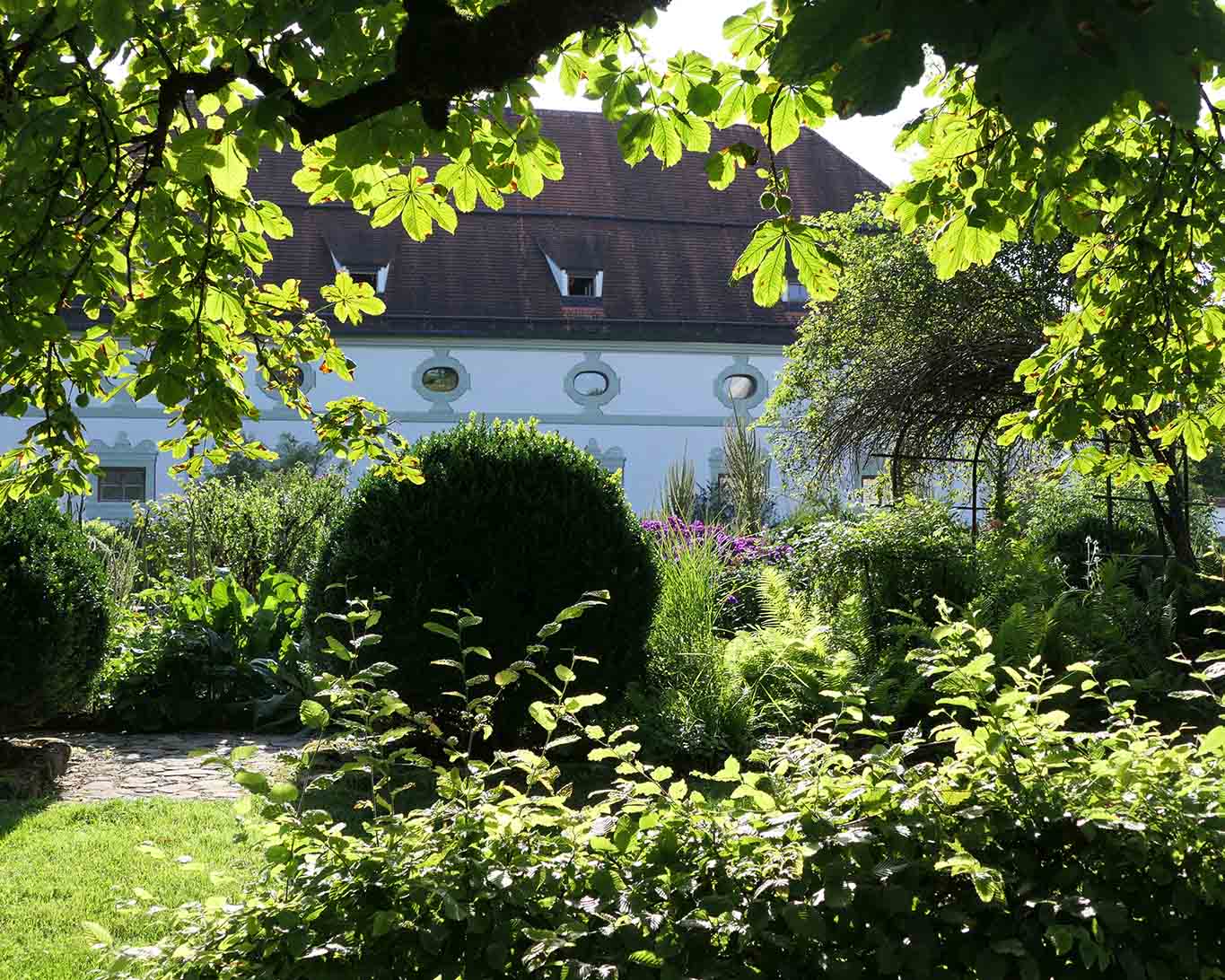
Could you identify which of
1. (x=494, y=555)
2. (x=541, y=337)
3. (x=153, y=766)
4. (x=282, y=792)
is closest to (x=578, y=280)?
(x=541, y=337)

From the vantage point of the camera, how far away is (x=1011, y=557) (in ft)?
26.4

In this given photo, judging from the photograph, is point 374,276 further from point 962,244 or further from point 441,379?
point 962,244

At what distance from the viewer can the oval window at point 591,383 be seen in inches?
931

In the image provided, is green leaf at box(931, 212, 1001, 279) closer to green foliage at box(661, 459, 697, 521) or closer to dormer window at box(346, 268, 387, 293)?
green foliage at box(661, 459, 697, 521)

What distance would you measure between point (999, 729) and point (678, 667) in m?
4.39

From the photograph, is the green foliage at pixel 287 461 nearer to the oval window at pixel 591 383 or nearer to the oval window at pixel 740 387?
the oval window at pixel 591 383

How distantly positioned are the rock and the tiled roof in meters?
17.3

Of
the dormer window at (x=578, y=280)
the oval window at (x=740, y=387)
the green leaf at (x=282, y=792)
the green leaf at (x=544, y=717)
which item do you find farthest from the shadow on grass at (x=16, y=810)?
the dormer window at (x=578, y=280)

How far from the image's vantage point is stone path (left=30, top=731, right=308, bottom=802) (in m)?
5.60

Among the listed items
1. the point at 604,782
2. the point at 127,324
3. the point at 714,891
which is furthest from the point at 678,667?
the point at 714,891

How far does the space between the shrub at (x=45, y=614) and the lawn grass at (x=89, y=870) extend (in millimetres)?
619

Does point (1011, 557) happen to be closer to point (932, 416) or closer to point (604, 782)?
point (932, 416)

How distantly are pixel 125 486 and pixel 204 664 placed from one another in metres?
16.0

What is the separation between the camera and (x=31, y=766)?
18.5 feet
